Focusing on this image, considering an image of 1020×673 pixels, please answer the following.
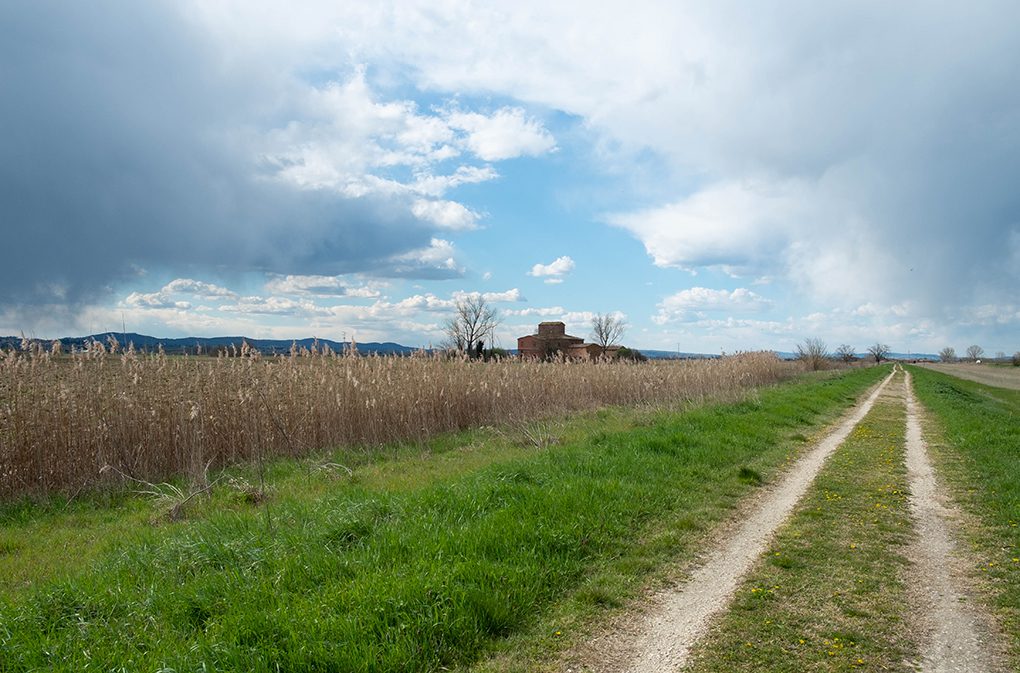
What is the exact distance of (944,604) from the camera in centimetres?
488

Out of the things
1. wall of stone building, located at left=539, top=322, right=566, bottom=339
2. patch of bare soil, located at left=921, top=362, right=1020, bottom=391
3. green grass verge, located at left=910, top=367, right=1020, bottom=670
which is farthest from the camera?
wall of stone building, located at left=539, top=322, right=566, bottom=339

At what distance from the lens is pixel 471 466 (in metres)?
10.6

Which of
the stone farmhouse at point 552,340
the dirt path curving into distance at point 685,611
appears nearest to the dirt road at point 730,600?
the dirt path curving into distance at point 685,611

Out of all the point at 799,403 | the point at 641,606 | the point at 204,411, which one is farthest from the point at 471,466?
the point at 799,403

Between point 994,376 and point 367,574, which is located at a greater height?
point 994,376

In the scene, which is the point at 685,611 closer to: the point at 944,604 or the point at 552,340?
the point at 944,604

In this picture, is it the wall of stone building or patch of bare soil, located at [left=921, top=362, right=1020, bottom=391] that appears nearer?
patch of bare soil, located at [left=921, top=362, right=1020, bottom=391]

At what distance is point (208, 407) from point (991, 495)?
40.6 ft

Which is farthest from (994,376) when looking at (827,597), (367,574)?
(367,574)

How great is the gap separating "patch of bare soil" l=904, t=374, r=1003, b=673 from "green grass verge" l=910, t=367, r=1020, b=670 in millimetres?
135

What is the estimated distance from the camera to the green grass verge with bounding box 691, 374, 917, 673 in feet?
13.3

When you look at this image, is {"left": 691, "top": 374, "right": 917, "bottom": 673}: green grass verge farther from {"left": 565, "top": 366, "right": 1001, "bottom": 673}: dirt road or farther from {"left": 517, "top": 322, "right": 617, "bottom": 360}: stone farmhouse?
{"left": 517, "top": 322, "right": 617, "bottom": 360}: stone farmhouse

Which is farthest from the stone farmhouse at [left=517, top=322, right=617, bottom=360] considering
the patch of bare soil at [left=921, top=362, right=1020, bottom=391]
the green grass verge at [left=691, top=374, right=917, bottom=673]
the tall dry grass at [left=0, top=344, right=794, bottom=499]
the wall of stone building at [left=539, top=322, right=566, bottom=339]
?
the green grass verge at [left=691, top=374, right=917, bottom=673]

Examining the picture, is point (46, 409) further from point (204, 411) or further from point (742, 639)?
point (742, 639)
